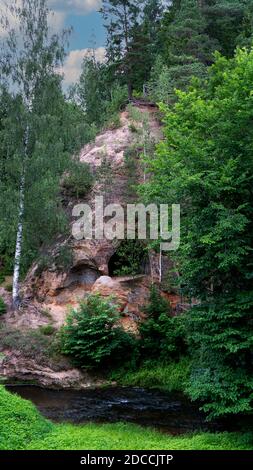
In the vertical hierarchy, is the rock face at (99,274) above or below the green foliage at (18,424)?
above

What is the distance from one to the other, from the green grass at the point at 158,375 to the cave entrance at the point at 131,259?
17.1 feet

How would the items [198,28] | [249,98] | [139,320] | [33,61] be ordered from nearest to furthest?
1. [249,98]
2. [139,320]
3. [33,61]
4. [198,28]

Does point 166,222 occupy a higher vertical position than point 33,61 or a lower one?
lower

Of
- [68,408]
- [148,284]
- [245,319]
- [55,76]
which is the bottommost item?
[68,408]

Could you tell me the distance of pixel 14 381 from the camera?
17688 millimetres

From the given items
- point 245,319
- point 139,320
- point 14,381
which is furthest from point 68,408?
point 245,319

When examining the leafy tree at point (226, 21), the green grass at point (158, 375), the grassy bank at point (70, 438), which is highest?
the leafy tree at point (226, 21)

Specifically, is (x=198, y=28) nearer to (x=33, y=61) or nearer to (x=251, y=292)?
(x=33, y=61)

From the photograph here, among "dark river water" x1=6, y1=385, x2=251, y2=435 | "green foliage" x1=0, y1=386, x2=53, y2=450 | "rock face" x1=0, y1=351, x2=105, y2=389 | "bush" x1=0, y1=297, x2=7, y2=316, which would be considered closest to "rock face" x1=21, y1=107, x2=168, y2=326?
"bush" x1=0, y1=297, x2=7, y2=316

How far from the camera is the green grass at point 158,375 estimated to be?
1700 centimetres

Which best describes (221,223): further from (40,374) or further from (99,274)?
(99,274)

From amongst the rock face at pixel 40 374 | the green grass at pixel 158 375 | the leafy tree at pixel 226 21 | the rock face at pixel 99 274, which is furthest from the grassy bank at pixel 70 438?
the leafy tree at pixel 226 21

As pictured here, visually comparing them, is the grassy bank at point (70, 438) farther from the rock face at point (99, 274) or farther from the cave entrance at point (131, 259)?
the cave entrance at point (131, 259)

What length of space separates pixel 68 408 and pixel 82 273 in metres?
8.98
